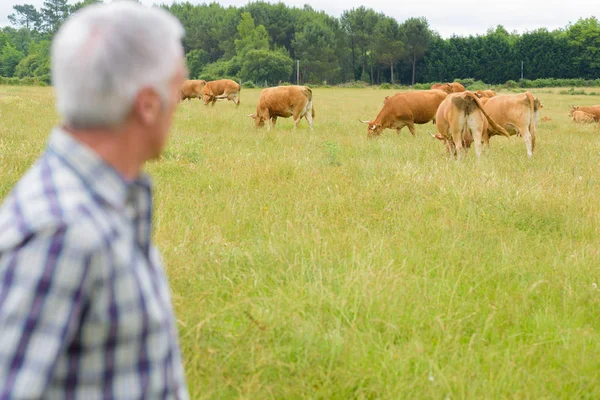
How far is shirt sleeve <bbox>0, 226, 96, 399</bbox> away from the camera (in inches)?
42.8

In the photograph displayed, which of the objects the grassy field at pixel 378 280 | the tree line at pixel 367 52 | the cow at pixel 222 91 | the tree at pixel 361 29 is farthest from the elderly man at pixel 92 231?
the tree at pixel 361 29

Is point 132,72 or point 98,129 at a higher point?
point 132,72

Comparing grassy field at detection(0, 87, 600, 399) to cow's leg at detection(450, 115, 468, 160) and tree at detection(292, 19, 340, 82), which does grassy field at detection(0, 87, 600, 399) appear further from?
tree at detection(292, 19, 340, 82)

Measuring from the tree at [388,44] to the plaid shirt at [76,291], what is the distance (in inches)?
3002

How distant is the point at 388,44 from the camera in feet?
250

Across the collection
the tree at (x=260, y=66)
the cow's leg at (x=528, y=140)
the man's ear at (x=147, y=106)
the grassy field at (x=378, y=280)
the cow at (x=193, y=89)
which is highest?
the tree at (x=260, y=66)

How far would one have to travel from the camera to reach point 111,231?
1.17 m

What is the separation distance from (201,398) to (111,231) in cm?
174

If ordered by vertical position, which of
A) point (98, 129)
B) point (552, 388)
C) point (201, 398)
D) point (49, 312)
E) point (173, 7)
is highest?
point (173, 7)

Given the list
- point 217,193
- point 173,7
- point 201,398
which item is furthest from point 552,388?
point 173,7

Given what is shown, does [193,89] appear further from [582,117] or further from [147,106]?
[147,106]

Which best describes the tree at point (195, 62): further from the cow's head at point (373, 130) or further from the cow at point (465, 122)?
the cow at point (465, 122)

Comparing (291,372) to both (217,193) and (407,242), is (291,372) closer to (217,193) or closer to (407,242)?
(407,242)

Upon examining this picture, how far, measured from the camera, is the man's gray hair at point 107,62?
1.16 m
